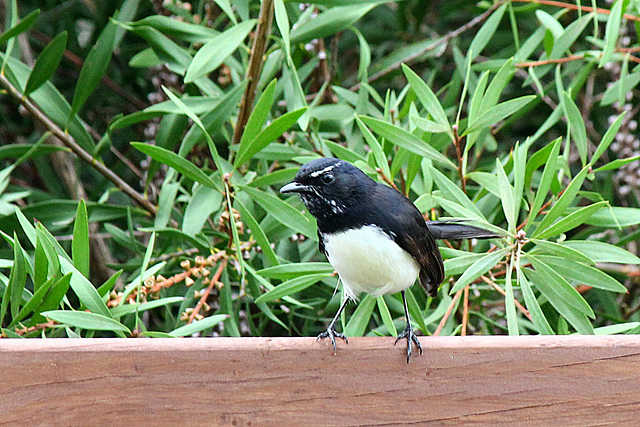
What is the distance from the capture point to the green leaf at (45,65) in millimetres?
2061

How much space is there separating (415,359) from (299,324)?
4.19 feet

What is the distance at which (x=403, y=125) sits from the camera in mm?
2365

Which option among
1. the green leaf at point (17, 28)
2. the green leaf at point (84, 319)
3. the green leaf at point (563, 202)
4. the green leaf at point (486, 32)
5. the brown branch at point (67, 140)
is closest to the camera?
the green leaf at point (84, 319)

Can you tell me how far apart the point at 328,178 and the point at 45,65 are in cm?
88

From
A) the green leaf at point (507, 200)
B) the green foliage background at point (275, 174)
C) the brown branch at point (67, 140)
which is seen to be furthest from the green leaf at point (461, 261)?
the brown branch at point (67, 140)

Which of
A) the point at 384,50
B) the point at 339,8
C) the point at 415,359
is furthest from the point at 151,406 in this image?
the point at 384,50

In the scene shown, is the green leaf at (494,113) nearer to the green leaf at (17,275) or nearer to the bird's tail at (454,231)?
the bird's tail at (454,231)

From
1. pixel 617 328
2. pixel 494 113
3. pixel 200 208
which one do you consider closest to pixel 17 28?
pixel 200 208

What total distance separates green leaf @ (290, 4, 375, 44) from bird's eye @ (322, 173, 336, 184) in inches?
22.4

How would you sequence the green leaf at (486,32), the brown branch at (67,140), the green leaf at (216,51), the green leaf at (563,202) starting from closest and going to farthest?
the green leaf at (563,202) → the green leaf at (216,51) → the brown branch at (67,140) → the green leaf at (486,32)

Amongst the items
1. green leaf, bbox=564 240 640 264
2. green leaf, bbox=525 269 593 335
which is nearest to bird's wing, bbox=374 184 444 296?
green leaf, bbox=525 269 593 335

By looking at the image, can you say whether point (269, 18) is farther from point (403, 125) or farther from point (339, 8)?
point (403, 125)

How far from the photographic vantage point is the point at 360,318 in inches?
74.2

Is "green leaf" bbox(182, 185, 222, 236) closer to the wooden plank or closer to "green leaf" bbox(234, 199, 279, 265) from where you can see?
"green leaf" bbox(234, 199, 279, 265)
